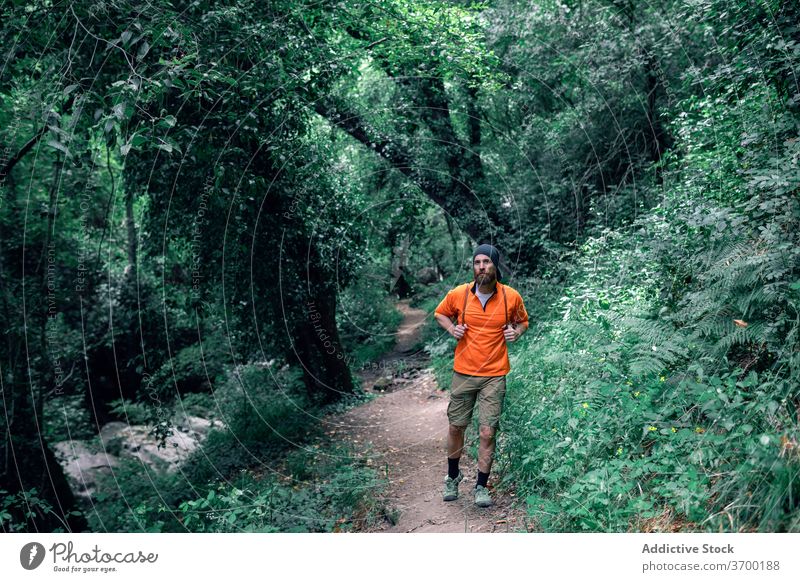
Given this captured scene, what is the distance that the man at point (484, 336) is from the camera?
4961 millimetres

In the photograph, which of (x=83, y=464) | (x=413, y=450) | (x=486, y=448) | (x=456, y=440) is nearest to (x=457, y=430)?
(x=456, y=440)

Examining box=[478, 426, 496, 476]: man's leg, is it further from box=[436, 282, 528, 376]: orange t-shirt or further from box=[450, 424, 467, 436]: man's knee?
box=[436, 282, 528, 376]: orange t-shirt

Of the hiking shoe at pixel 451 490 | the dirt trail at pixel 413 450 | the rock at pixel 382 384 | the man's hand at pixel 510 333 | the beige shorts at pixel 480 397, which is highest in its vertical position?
the man's hand at pixel 510 333

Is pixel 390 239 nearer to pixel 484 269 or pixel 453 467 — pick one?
pixel 453 467

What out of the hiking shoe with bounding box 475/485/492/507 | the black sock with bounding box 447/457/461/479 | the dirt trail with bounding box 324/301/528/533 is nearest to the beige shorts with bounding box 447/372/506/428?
the black sock with bounding box 447/457/461/479

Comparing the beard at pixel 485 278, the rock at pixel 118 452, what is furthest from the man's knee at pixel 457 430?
the rock at pixel 118 452

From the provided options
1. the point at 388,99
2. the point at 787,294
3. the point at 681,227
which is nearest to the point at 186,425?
the point at 388,99

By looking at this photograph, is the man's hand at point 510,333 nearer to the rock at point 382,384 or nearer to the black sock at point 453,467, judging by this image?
the black sock at point 453,467

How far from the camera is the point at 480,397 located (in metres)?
5.08

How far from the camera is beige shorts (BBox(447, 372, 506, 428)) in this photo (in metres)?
5.00

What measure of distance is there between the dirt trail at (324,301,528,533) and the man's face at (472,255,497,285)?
80.7 inches

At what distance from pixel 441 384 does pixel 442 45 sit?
6418mm

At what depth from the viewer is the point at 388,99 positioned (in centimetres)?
1411

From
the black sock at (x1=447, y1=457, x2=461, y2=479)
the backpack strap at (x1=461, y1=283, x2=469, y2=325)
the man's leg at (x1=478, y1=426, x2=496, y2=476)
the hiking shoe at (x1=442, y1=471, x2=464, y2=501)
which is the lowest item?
the hiking shoe at (x1=442, y1=471, x2=464, y2=501)
